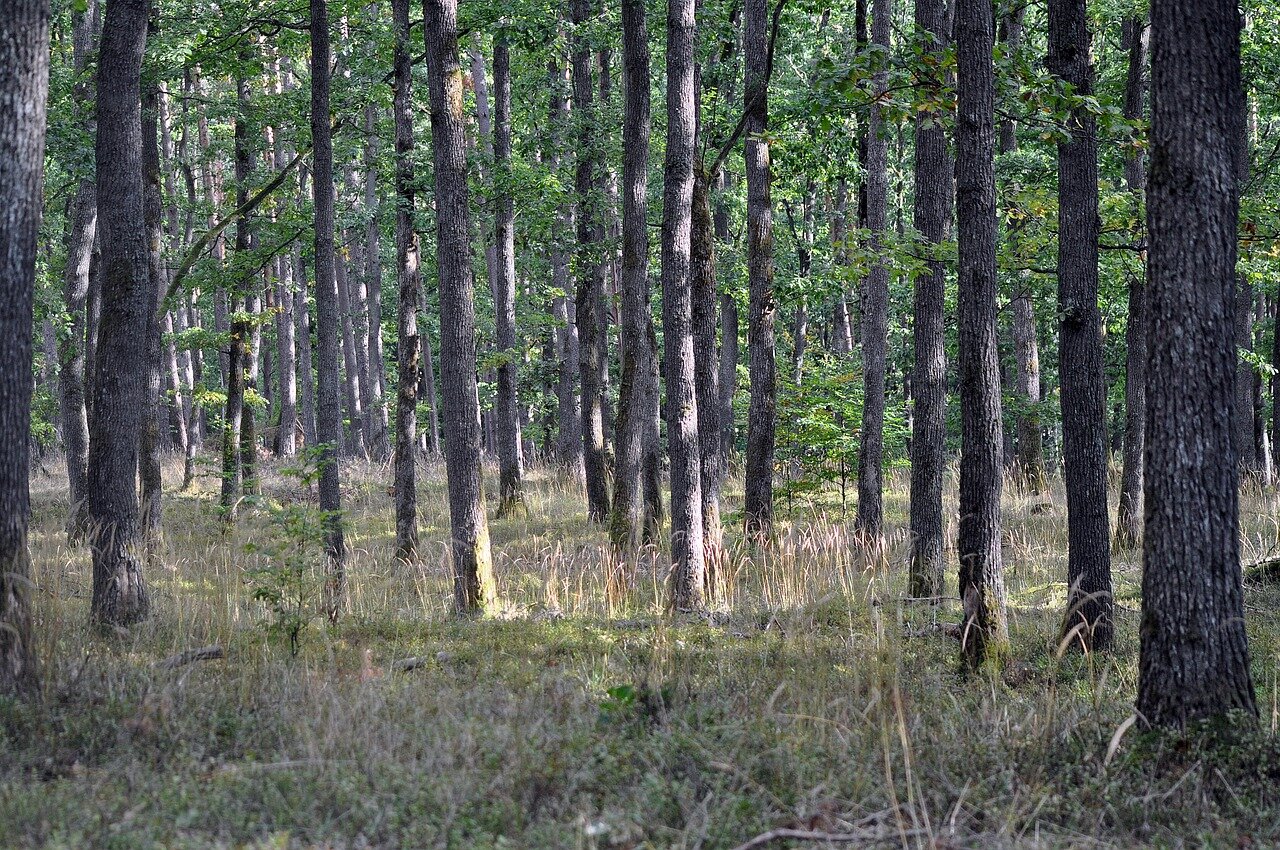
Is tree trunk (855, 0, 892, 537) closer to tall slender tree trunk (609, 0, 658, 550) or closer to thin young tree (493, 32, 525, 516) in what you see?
tall slender tree trunk (609, 0, 658, 550)

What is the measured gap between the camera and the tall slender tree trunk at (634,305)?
1070cm

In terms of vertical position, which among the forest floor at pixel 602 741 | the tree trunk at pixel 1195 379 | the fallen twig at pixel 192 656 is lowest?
the forest floor at pixel 602 741

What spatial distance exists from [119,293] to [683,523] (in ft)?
16.5

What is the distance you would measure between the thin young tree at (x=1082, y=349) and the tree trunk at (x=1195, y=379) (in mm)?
2356

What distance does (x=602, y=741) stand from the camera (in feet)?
16.6

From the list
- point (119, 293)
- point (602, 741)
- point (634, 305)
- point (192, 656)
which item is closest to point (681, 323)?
point (634, 305)

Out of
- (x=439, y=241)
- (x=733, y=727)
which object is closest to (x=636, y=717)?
(x=733, y=727)

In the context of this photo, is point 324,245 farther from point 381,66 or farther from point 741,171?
point 741,171

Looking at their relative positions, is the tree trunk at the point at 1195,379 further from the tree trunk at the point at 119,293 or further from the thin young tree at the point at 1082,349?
the tree trunk at the point at 119,293

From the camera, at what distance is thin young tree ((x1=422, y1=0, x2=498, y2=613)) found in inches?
360

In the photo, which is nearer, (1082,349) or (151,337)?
(1082,349)

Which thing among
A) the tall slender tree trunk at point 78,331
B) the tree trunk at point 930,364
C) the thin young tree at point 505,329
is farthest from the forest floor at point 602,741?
the thin young tree at point 505,329

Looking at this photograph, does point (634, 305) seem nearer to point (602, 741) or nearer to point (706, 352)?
point (706, 352)

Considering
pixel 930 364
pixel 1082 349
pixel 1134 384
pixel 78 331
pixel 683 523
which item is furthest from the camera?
pixel 78 331
